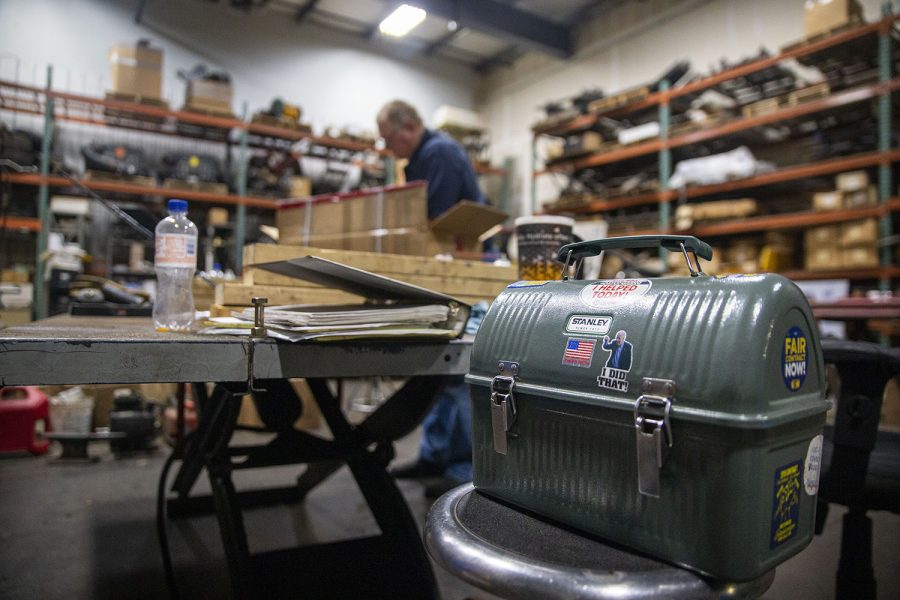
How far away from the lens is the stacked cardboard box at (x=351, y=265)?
1228 mm

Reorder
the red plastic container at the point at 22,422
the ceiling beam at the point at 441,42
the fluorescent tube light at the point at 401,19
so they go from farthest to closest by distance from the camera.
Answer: the ceiling beam at the point at 441,42, the fluorescent tube light at the point at 401,19, the red plastic container at the point at 22,422

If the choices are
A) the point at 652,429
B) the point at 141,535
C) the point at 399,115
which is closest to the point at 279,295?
the point at 652,429

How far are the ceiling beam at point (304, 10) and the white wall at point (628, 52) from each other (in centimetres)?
275

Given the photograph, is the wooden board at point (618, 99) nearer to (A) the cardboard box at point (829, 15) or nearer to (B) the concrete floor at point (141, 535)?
(A) the cardboard box at point (829, 15)

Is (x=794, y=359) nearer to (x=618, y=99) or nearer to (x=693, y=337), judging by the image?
(x=693, y=337)

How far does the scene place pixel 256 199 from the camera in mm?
5852

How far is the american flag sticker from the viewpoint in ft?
2.08

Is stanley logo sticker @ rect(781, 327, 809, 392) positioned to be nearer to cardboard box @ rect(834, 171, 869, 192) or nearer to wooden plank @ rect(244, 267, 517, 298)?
wooden plank @ rect(244, 267, 517, 298)

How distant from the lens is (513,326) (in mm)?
745

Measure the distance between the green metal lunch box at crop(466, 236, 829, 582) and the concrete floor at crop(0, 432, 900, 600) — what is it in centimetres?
112

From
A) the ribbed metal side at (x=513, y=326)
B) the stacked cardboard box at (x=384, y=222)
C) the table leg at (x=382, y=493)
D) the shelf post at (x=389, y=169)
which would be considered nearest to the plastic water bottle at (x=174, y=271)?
the table leg at (x=382, y=493)

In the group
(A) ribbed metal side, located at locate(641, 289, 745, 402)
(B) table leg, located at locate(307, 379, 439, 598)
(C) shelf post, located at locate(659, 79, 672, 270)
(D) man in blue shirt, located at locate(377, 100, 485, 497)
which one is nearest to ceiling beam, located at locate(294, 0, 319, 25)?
(C) shelf post, located at locate(659, 79, 672, 270)

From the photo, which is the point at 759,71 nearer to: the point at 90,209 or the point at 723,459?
the point at 723,459

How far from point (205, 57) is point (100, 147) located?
1.86 metres
